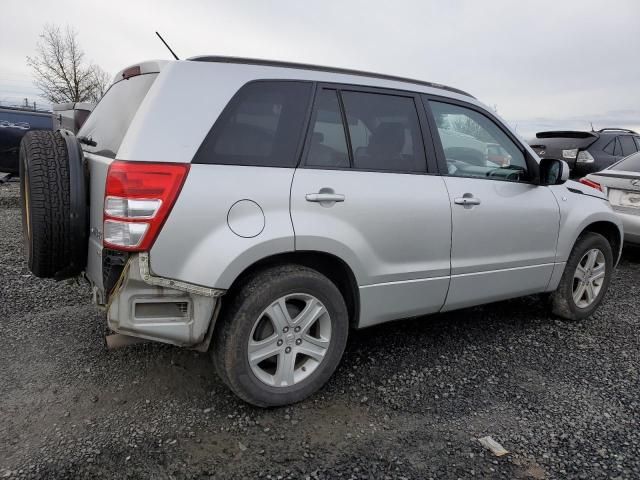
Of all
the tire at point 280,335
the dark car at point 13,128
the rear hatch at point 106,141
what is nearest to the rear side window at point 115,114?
the rear hatch at point 106,141

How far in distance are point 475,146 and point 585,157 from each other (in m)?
7.17

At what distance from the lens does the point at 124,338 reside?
8.55 feet

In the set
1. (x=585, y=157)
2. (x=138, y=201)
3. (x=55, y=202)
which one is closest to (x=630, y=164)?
(x=585, y=157)

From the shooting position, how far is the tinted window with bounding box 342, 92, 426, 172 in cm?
295

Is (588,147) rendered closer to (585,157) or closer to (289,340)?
(585,157)

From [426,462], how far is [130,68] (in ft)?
8.63

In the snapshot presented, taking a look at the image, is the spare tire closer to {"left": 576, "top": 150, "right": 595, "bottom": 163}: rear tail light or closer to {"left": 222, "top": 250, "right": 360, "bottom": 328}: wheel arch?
{"left": 222, "top": 250, "right": 360, "bottom": 328}: wheel arch

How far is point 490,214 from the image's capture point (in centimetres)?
336

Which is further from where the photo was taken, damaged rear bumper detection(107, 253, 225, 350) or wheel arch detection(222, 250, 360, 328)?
wheel arch detection(222, 250, 360, 328)

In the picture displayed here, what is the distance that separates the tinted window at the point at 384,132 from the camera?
2.95 m

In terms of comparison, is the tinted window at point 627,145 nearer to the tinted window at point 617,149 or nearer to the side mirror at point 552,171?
the tinted window at point 617,149

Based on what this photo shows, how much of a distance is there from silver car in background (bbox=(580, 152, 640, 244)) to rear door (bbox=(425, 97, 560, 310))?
2.80m

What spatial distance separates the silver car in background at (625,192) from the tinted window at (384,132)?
4064 millimetres

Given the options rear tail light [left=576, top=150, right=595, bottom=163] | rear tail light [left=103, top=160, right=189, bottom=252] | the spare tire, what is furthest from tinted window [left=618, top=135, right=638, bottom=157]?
the spare tire
